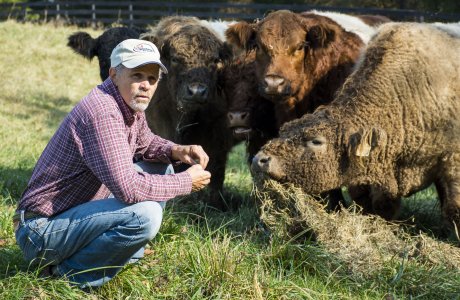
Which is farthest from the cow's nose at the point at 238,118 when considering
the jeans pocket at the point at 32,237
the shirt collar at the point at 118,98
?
the jeans pocket at the point at 32,237

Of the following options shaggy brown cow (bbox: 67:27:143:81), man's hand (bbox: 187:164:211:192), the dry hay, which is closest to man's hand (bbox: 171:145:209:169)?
man's hand (bbox: 187:164:211:192)

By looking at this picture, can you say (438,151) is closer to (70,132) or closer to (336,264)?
(336,264)

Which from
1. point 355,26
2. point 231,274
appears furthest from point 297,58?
point 231,274

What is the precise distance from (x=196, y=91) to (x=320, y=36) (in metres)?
1.50

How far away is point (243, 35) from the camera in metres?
7.74

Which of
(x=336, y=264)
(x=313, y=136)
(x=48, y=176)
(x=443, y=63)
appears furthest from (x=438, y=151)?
(x=48, y=176)

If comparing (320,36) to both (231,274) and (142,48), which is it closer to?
(142,48)

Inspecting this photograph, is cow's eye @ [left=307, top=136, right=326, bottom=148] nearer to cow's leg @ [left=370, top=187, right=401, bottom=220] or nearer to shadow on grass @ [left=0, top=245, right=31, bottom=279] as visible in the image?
cow's leg @ [left=370, top=187, right=401, bottom=220]

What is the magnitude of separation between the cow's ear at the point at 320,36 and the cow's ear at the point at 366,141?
65.7 inches

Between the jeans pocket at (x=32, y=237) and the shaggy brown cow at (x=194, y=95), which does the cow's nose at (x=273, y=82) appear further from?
the jeans pocket at (x=32, y=237)

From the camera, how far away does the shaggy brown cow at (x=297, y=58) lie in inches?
283

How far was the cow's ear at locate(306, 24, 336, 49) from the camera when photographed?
741cm

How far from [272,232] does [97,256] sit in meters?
1.65

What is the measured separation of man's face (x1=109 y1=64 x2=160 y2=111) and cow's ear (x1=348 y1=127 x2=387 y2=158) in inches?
85.9
